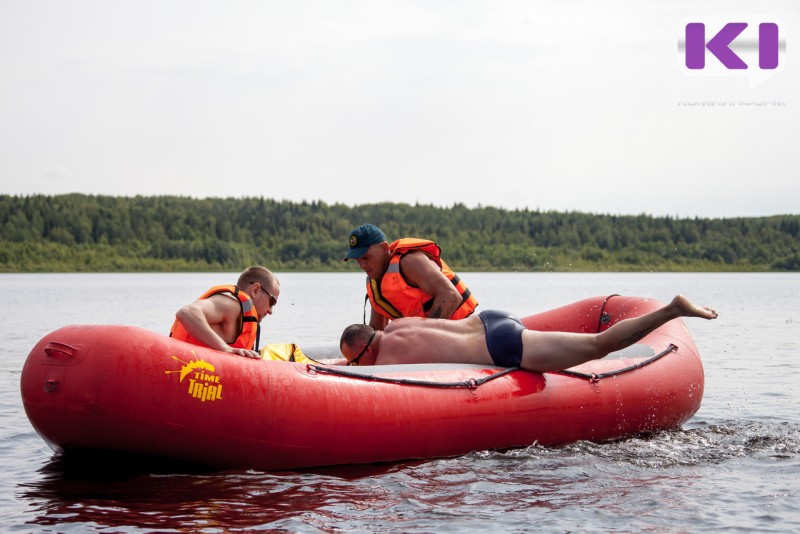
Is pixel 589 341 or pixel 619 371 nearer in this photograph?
pixel 589 341

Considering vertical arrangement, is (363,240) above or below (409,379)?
above

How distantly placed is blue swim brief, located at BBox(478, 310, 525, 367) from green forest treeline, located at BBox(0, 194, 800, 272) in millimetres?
65175

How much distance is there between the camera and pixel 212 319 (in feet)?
20.0

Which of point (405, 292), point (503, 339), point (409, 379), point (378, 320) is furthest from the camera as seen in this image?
point (378, 320)

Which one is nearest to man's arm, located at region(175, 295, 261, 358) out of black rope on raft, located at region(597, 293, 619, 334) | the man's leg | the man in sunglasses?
the man in sunglasses

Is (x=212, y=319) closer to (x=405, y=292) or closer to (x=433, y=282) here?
(x=405, y=292)

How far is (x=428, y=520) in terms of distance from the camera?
5.06 meters

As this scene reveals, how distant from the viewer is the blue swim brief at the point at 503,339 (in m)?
6.45

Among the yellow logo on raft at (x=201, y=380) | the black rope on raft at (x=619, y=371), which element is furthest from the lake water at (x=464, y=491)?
the yellow logo on raft at (x=201, y=380)

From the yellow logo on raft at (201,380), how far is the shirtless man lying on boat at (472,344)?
1.10 m

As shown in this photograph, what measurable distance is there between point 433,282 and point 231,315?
1534mm

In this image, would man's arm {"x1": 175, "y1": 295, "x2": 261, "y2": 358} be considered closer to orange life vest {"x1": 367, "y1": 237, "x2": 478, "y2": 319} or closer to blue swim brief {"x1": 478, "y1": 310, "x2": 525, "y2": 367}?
orange life vest {"x1": 367, "y1": 237, "x2": 478, "y2": 319}

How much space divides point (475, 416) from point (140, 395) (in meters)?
2.07

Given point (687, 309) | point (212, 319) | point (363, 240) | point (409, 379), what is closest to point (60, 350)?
point (212, 319)
